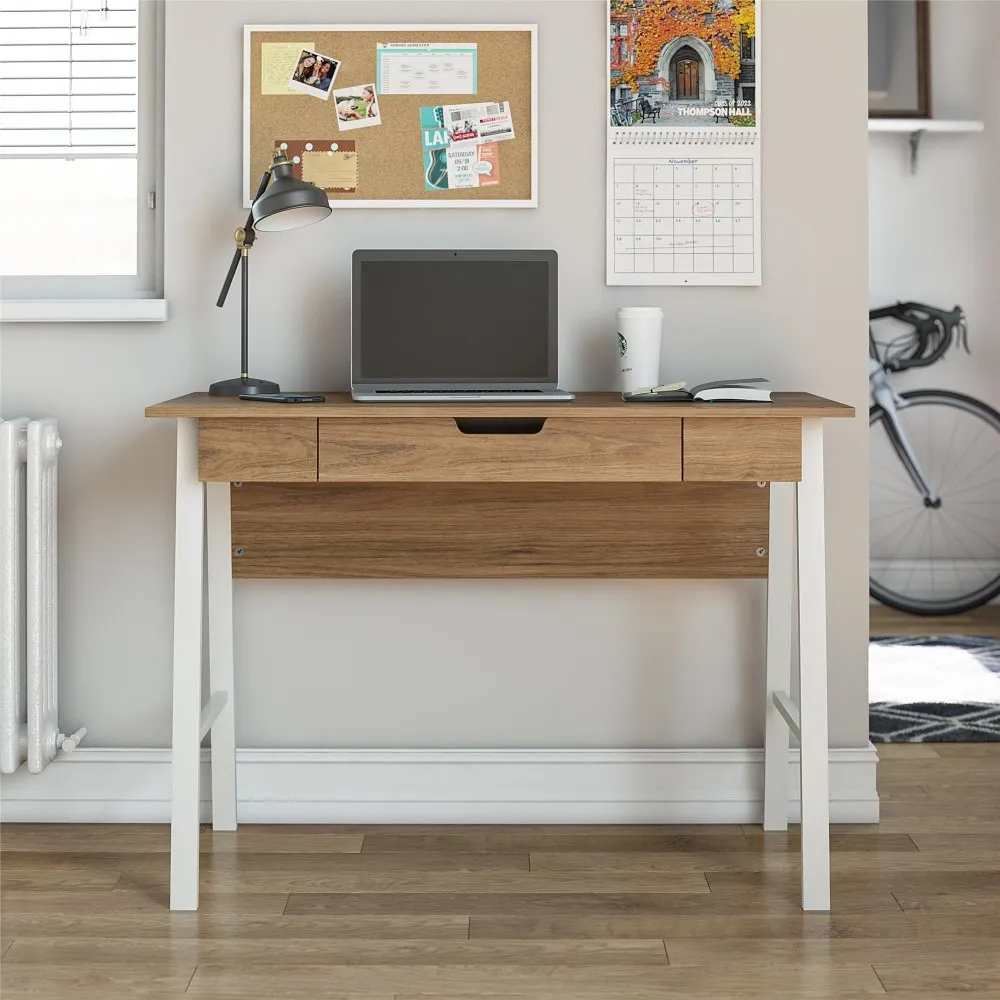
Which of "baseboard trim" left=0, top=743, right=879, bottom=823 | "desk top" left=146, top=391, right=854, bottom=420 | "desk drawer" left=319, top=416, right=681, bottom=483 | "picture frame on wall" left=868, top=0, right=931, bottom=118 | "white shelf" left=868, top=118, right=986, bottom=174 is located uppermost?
"picture frame on wall" left=868, top=0, right=931, bottom=118

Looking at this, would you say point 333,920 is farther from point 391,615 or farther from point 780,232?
point 780,232

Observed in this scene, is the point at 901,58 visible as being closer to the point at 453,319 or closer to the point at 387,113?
the point at 387,113

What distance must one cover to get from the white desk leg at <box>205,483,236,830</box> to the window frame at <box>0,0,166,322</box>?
0.40m

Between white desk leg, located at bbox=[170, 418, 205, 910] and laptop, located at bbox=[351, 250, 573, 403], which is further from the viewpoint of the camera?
laptop, located at bbox=[351, 250, 573, 403]

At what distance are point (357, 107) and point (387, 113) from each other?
6 centimetres

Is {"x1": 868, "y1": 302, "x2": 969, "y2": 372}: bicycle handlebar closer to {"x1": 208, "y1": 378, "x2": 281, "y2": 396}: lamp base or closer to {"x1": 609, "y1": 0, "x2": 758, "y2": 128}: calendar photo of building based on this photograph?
{"x1": 609, "y1": 0, "x2": 758, "y2": 128}: calendar photo of building

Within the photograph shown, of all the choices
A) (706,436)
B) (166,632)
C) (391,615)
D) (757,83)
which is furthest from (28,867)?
(757,83)

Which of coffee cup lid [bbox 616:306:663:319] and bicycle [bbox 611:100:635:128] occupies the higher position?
bicycle [bbox 611:100:635:128]

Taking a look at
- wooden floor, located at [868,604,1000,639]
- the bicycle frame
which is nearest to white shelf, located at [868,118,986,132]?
the bicycle frame

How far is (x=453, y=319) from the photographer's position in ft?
6.84

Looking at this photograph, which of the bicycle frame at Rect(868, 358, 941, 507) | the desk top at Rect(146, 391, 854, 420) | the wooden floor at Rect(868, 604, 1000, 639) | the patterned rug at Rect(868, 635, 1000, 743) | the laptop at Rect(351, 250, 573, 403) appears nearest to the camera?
the desk top at Rect(146, 391, 854, 420)

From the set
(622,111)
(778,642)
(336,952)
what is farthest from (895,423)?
(336,952)

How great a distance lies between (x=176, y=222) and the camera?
2238 mm

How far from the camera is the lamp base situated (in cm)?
204
